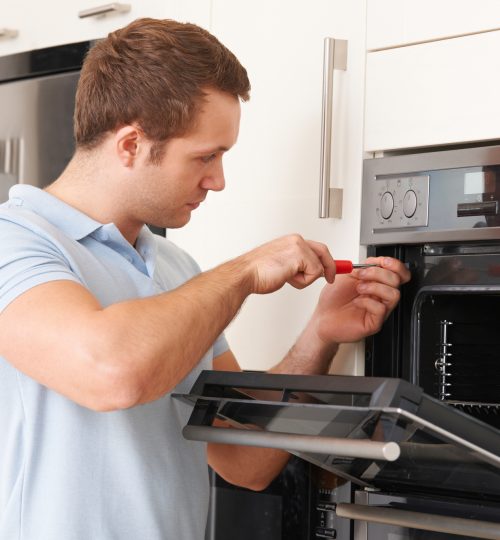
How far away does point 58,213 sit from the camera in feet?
4.48

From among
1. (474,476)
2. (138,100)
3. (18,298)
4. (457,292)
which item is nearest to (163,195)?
(138,100)

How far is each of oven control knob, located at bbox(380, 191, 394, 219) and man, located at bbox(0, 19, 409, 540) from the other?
76mm

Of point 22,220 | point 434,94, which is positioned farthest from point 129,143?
point 434,94

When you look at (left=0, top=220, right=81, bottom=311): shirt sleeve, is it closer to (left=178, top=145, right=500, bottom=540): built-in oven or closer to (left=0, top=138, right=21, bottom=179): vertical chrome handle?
(left=178, top=145, right=500, bottom=540): built-in oven

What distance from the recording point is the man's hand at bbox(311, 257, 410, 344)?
1.47 metres

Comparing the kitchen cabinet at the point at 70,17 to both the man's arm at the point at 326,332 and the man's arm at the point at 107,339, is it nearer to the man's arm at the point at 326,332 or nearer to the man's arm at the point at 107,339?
the man's arm at the point at 326,332

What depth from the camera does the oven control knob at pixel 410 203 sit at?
A: 4.86 ft

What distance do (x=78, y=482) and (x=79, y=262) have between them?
0.90 ft

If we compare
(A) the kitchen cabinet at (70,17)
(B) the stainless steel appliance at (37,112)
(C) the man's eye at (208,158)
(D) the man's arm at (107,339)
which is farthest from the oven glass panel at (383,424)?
(B) the stainless steel appliance at (37,112)

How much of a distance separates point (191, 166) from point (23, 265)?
1.01 feet

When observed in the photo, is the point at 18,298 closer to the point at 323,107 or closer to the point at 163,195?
the point at 163,195

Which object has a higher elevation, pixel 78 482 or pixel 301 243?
pixel 301 243

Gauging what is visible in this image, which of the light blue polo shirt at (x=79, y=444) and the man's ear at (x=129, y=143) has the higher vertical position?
the man's ear at (x=129, y=143)

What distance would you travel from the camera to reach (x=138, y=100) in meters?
1.37
